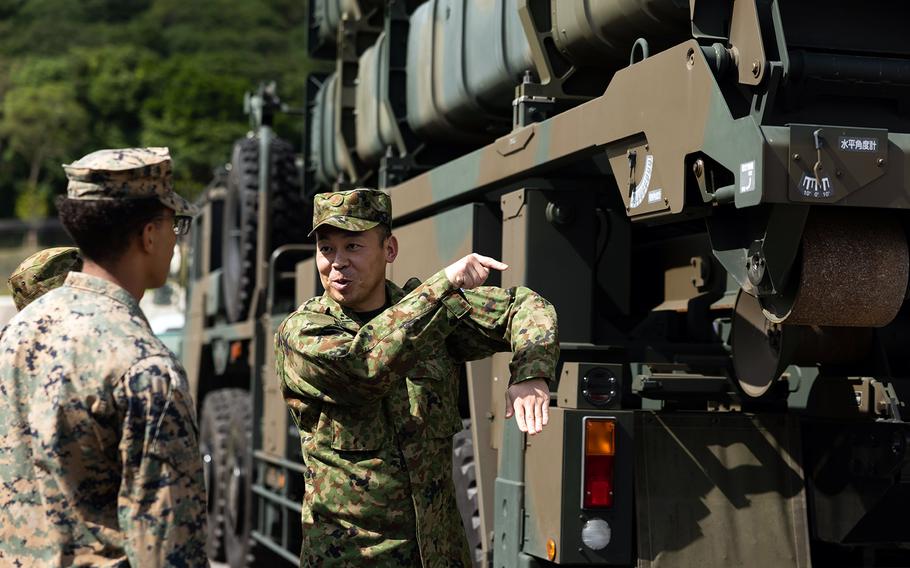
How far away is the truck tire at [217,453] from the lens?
9586 mm

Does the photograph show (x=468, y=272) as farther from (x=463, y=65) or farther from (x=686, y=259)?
(x=463, y=65)

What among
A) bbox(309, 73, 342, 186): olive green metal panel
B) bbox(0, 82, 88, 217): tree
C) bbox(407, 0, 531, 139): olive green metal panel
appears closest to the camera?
bbox(407, 0, 531, 139): olive green metal panel

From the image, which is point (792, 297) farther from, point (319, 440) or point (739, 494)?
point (319, 440)

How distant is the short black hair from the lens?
278 centimetres

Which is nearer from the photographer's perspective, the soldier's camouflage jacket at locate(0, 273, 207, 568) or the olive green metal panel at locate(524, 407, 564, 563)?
the soldier's camouflage jacket at locate(0, 273, 207, 568)

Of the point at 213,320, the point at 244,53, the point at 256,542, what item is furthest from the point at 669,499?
the point at 244,53

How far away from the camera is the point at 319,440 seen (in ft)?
12.1

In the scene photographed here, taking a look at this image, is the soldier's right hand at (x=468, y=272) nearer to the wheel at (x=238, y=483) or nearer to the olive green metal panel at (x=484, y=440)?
the olive green metal panel at (x=484, y=440)

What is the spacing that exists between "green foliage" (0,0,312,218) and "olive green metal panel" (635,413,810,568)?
7461cm

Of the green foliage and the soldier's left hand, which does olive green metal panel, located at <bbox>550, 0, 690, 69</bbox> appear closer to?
the soldier's left hand

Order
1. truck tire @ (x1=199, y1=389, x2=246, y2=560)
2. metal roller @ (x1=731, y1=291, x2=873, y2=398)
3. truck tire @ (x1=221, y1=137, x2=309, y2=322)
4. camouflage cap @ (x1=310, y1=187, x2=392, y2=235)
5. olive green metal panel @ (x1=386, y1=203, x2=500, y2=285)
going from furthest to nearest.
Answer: truck tire @ (x1=199, y1=389, x2=246, y2=560) → truck tire @ (x1=221, y1=137, x2=309, y2=322) → olive green metal panel @ (x1=386, y1=203, x2=500, y2=285) → metal roller @ (x1=731, y1=291, x2=873, y2=398) → camouflage cap @ (x1=310, y1=187, x2=392, y2=235)

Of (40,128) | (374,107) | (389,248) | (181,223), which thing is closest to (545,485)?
(389,248)

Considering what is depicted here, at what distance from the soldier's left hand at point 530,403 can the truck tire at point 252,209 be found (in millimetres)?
5945

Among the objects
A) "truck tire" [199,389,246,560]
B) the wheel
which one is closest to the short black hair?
the wheel
